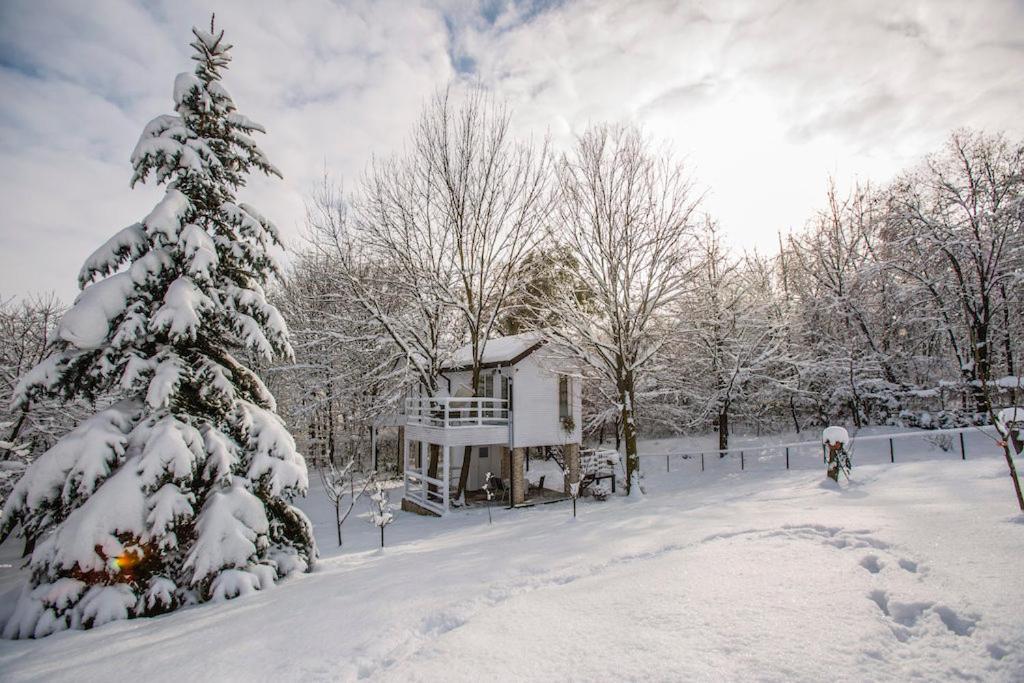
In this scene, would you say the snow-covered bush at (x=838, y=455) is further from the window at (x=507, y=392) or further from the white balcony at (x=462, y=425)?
the window at (x=507, y=392)

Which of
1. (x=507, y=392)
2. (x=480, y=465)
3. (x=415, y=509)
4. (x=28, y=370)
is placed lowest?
(x=415, y=509)

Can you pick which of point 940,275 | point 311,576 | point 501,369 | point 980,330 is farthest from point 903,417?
point 311,576

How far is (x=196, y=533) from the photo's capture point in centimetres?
743

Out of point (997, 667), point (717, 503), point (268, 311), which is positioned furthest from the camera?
point (717, 503)

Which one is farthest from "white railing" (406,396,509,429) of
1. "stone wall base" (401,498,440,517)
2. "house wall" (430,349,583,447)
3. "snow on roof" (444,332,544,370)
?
"stone wall base" (401,498,440,517)

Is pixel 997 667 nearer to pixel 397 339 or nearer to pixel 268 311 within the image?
pixel 268 311

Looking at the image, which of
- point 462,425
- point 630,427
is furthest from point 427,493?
point 630,427

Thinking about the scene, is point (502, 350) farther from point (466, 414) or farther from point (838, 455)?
point (838, 455)

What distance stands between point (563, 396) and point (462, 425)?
Result: 4.59 metres

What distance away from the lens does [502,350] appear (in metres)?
19.2

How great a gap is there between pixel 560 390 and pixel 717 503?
9345 mm

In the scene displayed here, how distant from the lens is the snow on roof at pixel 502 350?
58.6 feet

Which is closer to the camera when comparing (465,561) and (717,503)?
(465,561)

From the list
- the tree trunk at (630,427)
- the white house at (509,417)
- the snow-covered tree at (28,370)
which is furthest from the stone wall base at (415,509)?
the snow-covered tree at (28,370)
